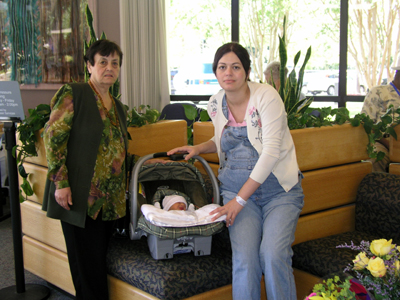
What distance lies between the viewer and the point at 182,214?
192 centimetres

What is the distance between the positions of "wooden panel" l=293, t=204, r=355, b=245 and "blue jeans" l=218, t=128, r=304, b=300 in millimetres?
484

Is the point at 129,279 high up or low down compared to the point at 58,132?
down

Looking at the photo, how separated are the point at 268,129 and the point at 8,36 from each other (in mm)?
4532

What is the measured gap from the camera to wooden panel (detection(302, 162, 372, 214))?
2.50 meters

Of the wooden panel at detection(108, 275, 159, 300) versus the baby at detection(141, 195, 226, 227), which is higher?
the baby at detection(141, 195, 226, 227)

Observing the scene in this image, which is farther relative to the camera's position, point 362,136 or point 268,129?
point 362,136

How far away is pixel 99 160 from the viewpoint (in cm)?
206

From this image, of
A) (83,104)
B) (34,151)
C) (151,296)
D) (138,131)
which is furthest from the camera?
(138,131)

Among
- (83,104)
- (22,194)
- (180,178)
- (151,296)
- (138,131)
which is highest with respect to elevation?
(83,104)

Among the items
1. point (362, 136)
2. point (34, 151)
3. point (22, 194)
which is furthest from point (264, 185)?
point (22, 194)

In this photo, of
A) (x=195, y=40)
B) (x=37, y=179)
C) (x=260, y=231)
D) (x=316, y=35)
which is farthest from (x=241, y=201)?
(x=195, y=40)

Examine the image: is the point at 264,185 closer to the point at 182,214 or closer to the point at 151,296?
the point at 182,214

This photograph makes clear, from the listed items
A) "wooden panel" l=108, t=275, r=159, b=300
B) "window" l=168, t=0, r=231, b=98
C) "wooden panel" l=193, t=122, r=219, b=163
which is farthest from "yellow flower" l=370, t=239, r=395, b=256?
"window" l=168, t=0, r=231, b=98

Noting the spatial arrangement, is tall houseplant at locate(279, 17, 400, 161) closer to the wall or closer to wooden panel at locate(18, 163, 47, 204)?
wooden panel at locate(18, 163, 47, 204)
